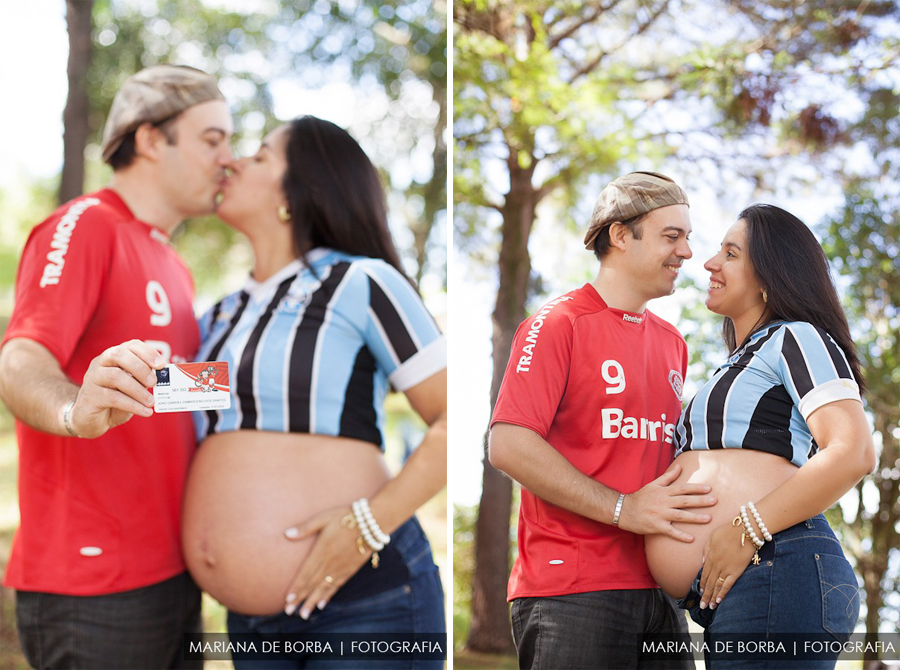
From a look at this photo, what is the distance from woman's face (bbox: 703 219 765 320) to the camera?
184 centimetres

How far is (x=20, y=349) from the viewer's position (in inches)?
68.7

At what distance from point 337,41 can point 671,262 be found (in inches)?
85.5

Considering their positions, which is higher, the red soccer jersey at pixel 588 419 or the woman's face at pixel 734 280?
the woman's face at pixel 734 280

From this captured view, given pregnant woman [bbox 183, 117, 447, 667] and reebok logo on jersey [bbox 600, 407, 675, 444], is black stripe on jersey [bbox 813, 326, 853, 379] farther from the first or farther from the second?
pregnant woman [bbox 183, 117, 447, 667]

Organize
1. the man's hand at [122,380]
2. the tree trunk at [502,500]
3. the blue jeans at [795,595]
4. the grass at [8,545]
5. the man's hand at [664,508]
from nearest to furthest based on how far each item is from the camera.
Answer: the man's hand at [122,380] → the blue jeans at [795,595] → the man's hand at [664,508] → the tree trunk at [502,500] → the grass at [8,545]

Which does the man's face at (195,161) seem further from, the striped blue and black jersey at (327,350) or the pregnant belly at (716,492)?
the pregnant belly at (716,492)

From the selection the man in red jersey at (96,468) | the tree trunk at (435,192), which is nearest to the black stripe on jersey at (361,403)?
the man in red jersey at (96,468)

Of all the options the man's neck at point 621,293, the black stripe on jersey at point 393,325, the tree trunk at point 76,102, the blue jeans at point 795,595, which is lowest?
the blue jeans at point 795,595

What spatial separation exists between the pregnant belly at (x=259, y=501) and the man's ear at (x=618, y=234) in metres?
0.85

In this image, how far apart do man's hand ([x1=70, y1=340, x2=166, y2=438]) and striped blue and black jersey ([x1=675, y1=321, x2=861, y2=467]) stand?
1.21 m

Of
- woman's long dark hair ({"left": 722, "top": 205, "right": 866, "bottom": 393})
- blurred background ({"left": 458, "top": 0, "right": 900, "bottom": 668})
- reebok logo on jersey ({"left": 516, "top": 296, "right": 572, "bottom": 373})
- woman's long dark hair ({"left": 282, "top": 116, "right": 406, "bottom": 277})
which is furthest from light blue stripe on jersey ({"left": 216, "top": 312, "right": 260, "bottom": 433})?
woman's long dark hair ({"left": 722, "top": 205, "right": 866, "bottom": 393})

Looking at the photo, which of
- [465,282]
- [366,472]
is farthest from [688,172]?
[366,472]

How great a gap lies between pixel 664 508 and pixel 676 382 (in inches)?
14.3

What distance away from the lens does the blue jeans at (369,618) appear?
1.86 metres
